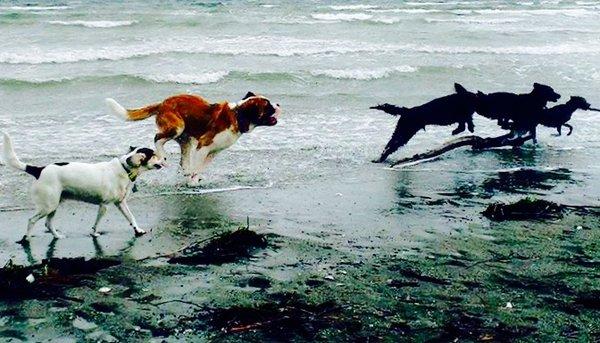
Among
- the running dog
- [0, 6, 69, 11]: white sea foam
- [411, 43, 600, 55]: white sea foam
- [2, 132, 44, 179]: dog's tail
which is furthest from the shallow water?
[0, 6, 69, 11]: white sea foam

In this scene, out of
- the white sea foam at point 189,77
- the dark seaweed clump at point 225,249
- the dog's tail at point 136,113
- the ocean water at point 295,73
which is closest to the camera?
the dark seaweed clump at point 225,249

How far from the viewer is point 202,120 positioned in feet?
31.3

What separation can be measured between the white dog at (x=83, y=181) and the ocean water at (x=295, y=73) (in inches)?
77.7

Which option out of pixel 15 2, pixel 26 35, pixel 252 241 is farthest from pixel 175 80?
pixel 15 2

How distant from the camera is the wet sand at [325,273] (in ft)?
16.8

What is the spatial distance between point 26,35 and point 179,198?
18.9 metres

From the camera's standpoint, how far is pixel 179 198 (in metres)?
9.09

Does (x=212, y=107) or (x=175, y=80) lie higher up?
(x=212, y=107)

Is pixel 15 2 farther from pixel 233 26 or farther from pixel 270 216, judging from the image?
pixel 270 216

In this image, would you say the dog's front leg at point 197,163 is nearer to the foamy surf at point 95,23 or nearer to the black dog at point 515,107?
the black dog at point 515,107

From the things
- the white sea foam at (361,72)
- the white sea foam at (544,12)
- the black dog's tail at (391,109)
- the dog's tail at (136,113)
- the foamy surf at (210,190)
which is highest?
the dog's tail at (136,113)

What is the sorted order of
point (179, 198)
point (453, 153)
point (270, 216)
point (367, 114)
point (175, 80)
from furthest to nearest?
point (175, 80) < point (367, 114) < point (453, 153) < point (179, 198) < point (270, 216)

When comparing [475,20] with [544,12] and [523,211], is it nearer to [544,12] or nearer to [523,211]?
[544,12]

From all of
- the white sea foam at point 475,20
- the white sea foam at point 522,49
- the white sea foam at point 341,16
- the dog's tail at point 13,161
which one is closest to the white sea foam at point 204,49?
the white sea foam at point 522,49
